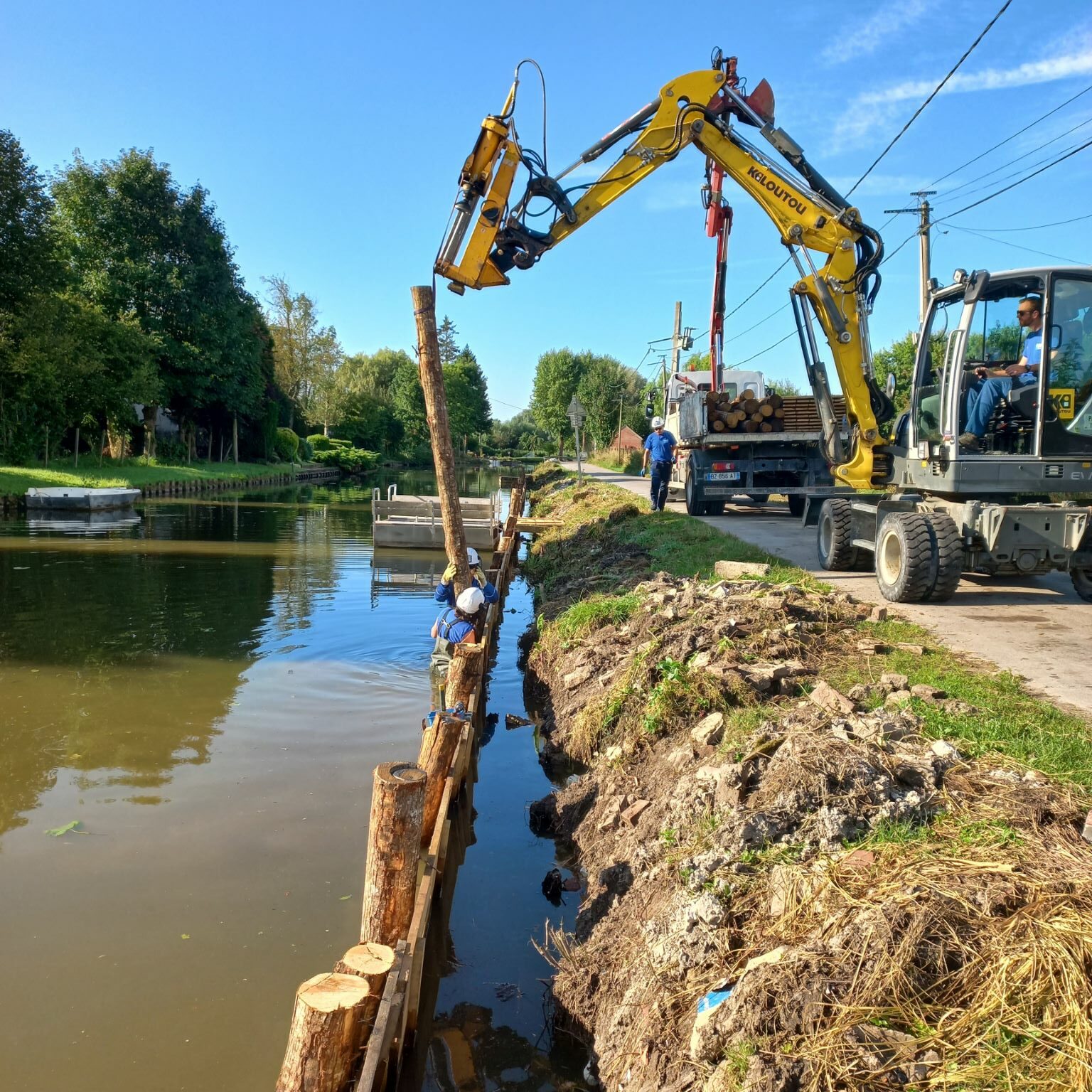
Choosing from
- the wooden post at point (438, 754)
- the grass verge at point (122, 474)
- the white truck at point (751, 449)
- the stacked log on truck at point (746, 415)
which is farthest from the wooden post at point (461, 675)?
the grass verge at point (122, 474)

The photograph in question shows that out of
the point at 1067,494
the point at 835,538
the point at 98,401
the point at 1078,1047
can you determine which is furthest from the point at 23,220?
the point at 1078,1047

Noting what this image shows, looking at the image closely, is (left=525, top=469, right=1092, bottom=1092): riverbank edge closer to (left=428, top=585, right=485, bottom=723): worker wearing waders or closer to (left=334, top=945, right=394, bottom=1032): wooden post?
(left=334, top=945, right=394, bottom=1032): wooden post

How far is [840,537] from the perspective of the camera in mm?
10211

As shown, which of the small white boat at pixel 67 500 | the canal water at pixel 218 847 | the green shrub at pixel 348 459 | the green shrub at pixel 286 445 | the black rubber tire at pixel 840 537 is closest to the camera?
the canal water at pixel 218 847

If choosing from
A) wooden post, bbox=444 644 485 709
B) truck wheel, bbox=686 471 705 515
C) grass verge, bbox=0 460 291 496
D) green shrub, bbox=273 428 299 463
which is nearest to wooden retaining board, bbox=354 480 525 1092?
wooden post, bbox=444 644 485 709

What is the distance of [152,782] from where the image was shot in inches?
271

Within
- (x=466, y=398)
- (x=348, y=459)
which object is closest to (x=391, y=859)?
(x=348, y=459)

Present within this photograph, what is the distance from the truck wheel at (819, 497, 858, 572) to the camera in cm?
1018

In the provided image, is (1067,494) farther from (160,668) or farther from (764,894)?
(160,668)

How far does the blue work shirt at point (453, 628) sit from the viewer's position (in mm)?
8461

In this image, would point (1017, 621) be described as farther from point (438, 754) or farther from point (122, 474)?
point (122, 474)

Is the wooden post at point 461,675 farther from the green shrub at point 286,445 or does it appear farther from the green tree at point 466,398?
the green tree at point 466,398

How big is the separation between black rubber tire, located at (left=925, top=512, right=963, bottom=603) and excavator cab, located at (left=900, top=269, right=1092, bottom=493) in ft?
1.14

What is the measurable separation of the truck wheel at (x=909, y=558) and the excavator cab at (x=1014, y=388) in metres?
0.48
